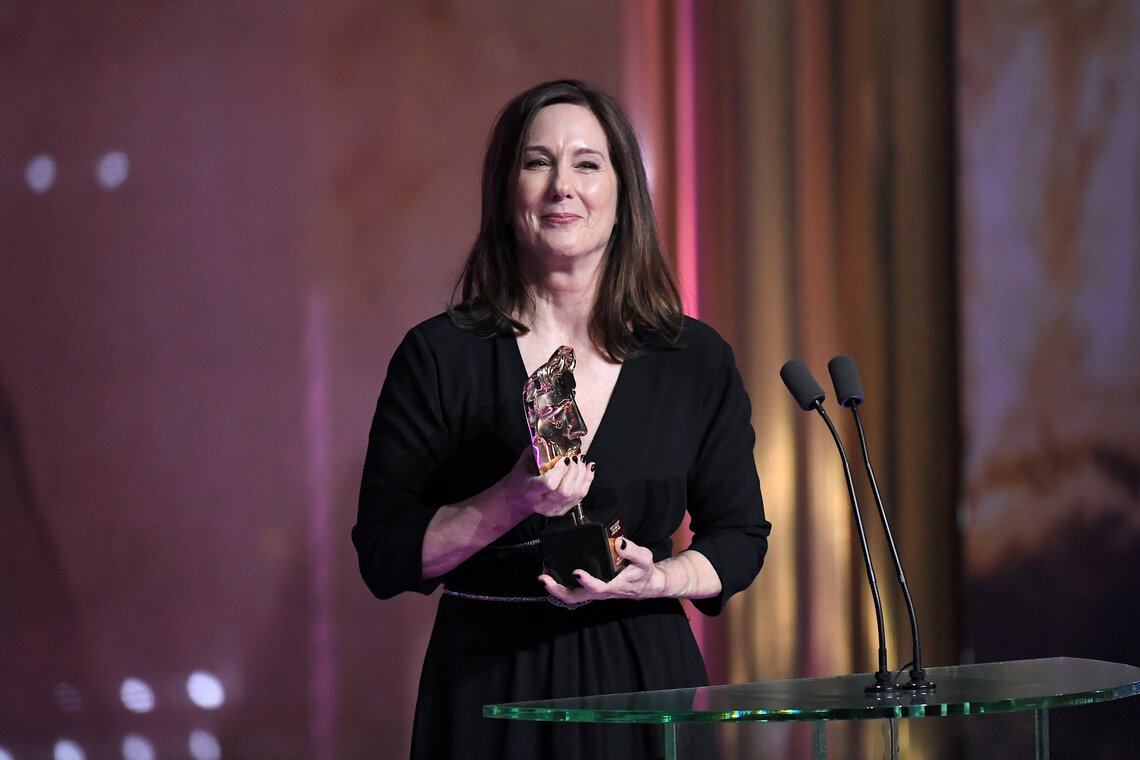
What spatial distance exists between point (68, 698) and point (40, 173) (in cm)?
141

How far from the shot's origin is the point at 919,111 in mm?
3693

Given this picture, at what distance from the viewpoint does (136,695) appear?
11.2 ft

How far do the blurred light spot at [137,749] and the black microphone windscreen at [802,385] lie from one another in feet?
7.96

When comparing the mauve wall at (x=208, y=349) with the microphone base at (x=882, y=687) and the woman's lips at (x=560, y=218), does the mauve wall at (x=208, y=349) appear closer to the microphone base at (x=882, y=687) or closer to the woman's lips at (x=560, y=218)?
the woman's lips at (x=560, y=218)

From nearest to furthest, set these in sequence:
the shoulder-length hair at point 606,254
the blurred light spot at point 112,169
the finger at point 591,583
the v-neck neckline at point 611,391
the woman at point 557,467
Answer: the finger at point 591,583
the woman at point 557,467
the v-neck neckline at point 611,391
the shoulder-length hair at point 606,254
the blurred light spot at point 112,169

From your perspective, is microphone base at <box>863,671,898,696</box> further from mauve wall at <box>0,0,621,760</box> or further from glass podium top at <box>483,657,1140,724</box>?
mauve wall at <box>0,0,621,760</box>

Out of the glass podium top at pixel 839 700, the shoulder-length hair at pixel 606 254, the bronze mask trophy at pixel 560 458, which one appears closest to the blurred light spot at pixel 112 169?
the shoulder-length hair at pixel 606 254

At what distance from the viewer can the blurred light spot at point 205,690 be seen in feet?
11.3

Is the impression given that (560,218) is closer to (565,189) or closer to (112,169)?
(565,189)

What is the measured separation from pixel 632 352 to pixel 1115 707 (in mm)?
2154

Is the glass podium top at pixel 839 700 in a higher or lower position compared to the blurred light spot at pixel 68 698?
higher

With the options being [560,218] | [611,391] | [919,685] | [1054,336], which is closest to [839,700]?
[919,685]

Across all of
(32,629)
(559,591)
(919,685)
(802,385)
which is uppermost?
(802,385)

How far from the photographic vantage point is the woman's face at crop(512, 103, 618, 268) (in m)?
1.92
